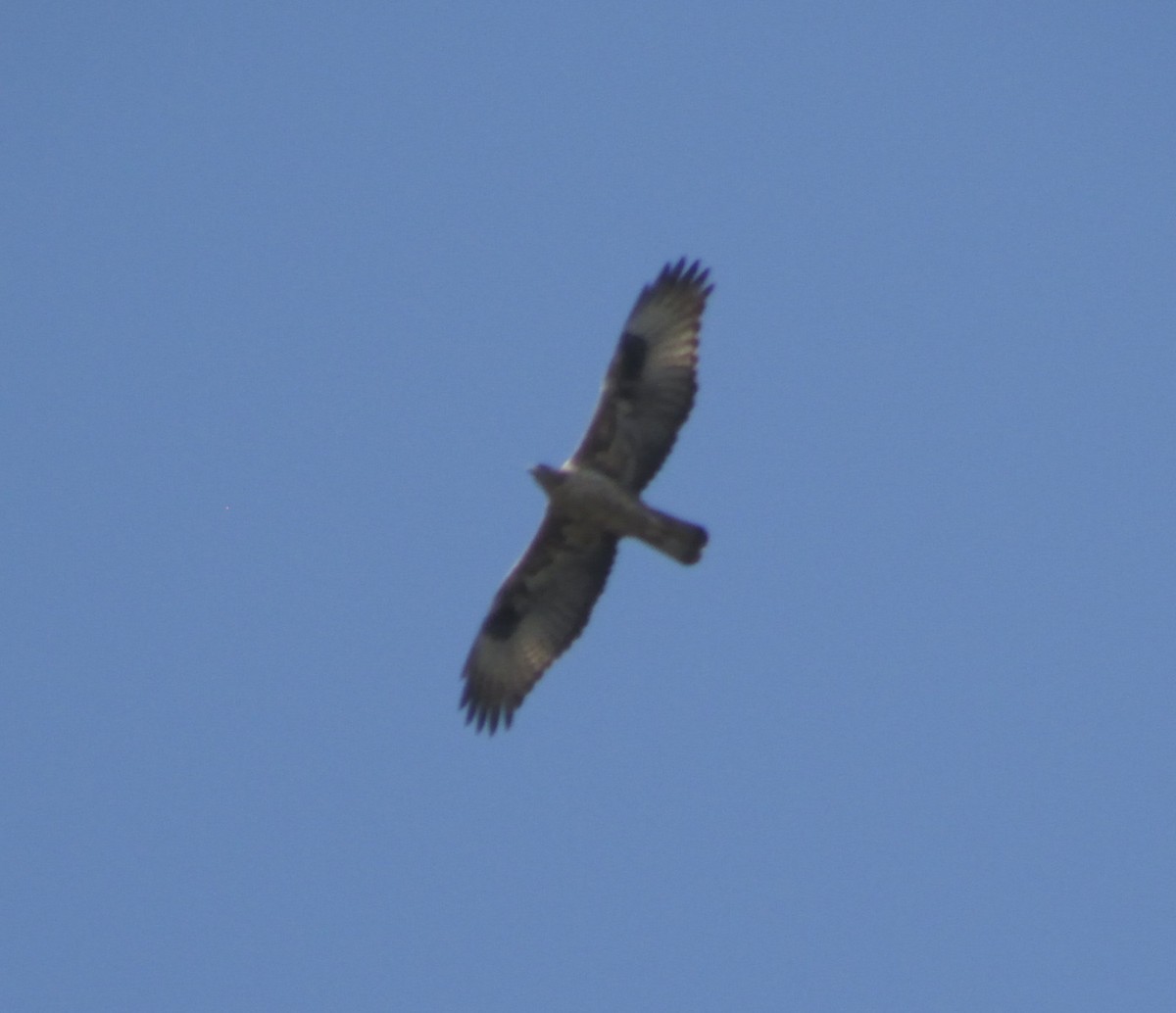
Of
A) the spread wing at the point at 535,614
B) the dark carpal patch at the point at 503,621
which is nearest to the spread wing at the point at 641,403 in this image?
the spread wing at the point at 535,614

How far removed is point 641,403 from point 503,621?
2.03 metres

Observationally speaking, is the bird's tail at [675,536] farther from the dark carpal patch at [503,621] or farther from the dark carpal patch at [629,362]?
the dark carpal patch at [503,621]

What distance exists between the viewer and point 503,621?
16859 mm

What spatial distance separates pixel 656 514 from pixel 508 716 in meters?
2.11

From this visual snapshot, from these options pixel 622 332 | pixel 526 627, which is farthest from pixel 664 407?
pixel 526 627

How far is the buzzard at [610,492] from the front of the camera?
632 inches

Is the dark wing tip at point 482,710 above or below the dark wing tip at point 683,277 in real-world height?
below

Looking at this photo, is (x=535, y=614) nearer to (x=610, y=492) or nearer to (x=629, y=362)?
(x=610, y=492)

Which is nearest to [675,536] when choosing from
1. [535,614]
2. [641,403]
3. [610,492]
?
[610,492]

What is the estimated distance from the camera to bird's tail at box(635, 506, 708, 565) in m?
15.9

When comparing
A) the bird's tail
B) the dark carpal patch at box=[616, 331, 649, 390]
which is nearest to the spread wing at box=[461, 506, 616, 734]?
the bird's tail

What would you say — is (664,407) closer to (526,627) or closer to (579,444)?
(579,444)

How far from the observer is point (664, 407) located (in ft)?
53.0

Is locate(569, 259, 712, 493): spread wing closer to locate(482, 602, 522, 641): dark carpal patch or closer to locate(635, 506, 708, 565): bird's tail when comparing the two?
locate(635, 506, 708, 565): bird's tail
